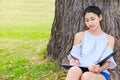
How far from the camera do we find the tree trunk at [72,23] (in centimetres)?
699

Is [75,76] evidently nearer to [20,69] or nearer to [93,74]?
[93,74]

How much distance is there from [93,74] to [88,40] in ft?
2.24

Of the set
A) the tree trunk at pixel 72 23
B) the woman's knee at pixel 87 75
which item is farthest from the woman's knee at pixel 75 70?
the tree trunk at pixel 72 23

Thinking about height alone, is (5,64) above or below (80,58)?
below

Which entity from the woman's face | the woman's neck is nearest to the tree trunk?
the woman's neck

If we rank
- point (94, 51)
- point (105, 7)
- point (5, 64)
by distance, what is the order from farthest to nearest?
point (5, 64) < point (105, 7) < point (94, 51)

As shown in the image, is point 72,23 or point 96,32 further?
point 72,23

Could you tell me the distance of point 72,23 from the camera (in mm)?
7301

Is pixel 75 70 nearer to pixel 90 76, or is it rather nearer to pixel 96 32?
pixel 90 76

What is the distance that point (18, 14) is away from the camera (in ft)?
71.8

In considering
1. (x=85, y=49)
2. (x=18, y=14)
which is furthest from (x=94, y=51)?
(x=18, y=14)

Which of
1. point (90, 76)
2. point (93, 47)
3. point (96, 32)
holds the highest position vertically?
point (96, 32)

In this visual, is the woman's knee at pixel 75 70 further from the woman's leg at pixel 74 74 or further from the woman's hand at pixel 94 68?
the woman's hand at pixel 94 68

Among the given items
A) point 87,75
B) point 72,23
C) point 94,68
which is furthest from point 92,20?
point 72,23
